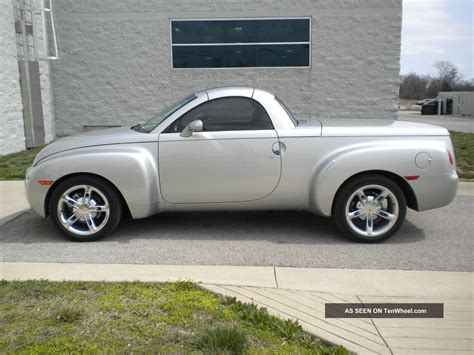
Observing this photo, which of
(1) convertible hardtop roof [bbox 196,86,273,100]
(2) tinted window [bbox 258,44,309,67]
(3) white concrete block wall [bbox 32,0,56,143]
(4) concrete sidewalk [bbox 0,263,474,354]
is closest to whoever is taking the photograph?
(4) concrete sidewalk [bbox 0,263,474,354]

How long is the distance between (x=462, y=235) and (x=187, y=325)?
149 inches

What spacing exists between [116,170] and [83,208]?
593mm

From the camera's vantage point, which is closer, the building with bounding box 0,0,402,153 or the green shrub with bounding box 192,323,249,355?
the green shrub with bounding box 192,323,249,355

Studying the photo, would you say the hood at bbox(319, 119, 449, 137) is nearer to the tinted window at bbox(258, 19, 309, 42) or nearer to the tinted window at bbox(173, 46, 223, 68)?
the tinted window at bbox(258, 19, 309, 42)

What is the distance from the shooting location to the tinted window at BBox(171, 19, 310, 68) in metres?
13.1

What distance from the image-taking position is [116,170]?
5102 mm

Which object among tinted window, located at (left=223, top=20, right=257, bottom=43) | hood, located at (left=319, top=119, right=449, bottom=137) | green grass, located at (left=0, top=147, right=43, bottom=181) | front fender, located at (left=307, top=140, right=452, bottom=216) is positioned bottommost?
green grass, located at (left=0, top=147, right=43, bottom=181)

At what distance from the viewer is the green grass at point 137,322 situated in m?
2.99

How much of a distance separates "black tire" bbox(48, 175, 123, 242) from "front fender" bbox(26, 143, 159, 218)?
0.27 ft

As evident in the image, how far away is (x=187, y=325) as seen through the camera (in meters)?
3.27

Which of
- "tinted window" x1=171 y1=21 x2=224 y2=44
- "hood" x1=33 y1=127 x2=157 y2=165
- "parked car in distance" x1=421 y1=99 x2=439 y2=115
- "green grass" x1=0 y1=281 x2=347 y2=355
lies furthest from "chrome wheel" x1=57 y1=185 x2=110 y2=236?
"parked car in distance" x1=421 y1=99 x2=439 y2=115

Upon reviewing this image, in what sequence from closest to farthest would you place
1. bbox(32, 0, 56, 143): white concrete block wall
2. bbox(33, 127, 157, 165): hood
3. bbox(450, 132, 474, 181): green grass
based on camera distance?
bbox(33, 127, 157, 165): hood → bbox(450, 132, 474, 181): green grass → bbox(32, 0, 56, 143): white concrete block wall

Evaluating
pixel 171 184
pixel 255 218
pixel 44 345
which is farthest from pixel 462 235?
pixel 44 345

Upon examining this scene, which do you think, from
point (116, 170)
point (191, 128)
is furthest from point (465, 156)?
point (116, 170)
